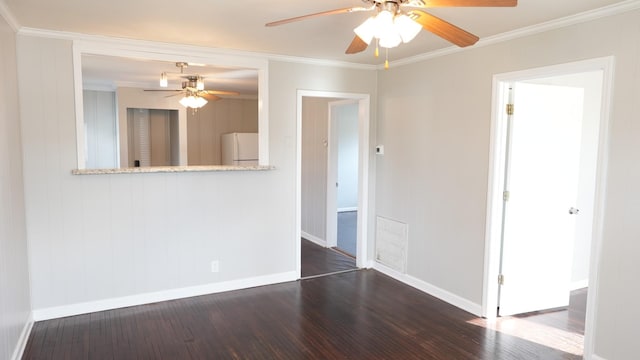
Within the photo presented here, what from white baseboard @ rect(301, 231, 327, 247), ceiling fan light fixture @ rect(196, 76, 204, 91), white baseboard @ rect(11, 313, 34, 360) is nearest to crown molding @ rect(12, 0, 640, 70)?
ceiling fan light fixture @ rect(196, 76, 204, 91)

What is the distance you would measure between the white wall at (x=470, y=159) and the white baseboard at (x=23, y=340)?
3478 mm

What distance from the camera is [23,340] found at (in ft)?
10.3

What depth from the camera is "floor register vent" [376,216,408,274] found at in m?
4.68

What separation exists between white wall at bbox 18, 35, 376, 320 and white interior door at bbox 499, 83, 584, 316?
6.28ft

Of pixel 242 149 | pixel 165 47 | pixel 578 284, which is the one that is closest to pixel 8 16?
pixel 165 47

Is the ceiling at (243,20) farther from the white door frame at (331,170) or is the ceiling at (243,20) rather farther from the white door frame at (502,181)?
the white door frame at (331,170)

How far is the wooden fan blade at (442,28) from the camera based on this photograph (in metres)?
2.04

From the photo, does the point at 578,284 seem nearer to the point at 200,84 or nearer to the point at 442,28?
the point at 442,28

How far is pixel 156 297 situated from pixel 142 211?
32.7 inches

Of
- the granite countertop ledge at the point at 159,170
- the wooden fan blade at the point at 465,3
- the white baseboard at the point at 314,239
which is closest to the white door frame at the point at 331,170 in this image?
the white baseboard at the point at 314,239

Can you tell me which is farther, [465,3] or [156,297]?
[156,297]

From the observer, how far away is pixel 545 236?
3824 mm

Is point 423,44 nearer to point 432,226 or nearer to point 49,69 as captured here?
point 432,226

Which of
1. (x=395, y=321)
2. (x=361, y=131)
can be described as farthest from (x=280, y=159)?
(x=395, y=321)
